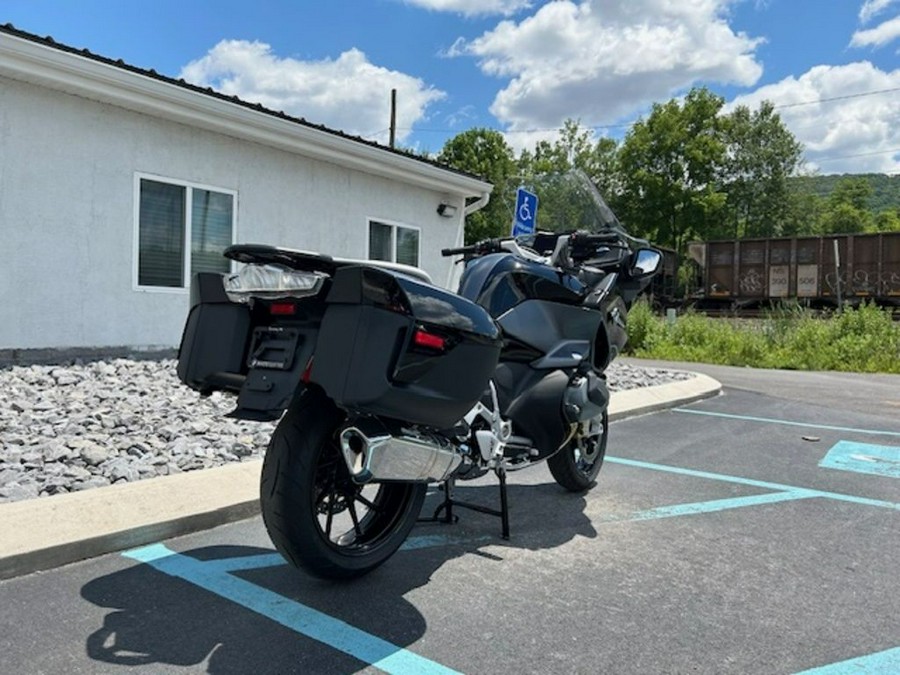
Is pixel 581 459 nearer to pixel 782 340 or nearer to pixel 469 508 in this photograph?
pixel 469 508

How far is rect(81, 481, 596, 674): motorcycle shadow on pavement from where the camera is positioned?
2.38 meters

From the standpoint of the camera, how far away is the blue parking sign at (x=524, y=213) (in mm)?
6562

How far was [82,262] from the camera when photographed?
7.58 meters

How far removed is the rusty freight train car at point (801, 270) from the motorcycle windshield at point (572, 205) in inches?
719

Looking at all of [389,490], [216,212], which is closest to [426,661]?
[389,490]

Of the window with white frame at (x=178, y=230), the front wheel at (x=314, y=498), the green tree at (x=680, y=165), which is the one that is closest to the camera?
the front wheel at (x=314, y=498)

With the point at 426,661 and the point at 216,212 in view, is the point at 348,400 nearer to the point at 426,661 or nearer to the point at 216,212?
the point at 426,661

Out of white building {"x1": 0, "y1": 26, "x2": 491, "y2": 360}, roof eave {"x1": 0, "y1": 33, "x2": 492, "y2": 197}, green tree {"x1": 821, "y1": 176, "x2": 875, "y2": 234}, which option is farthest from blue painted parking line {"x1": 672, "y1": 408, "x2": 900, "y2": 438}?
green tree {"x1": 821, "y1": 176, "x2": 875, "y2": 234}

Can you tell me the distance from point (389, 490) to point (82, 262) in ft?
19.5

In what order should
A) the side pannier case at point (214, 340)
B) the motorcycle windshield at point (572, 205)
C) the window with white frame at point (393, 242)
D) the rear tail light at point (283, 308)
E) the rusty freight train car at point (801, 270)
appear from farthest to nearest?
the rusty freight train car at point (801, 270)
the window with white frame at point (393, 242)
the motorcycle windshield at point (572, 205)
the side pannier case at point (214, 340)
the rear tail light at point (283, 308)

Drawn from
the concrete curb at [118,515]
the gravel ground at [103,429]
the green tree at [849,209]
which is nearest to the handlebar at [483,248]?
the concrete curb at [118,515]

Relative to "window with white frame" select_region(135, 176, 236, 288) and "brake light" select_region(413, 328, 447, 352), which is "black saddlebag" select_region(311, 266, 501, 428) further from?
"window with white frame" select_region(135, 176, 236, 288)

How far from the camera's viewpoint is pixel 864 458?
18.9 ft

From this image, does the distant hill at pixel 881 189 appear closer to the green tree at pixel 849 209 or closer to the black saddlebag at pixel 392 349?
the green tree at pixel 849 209
